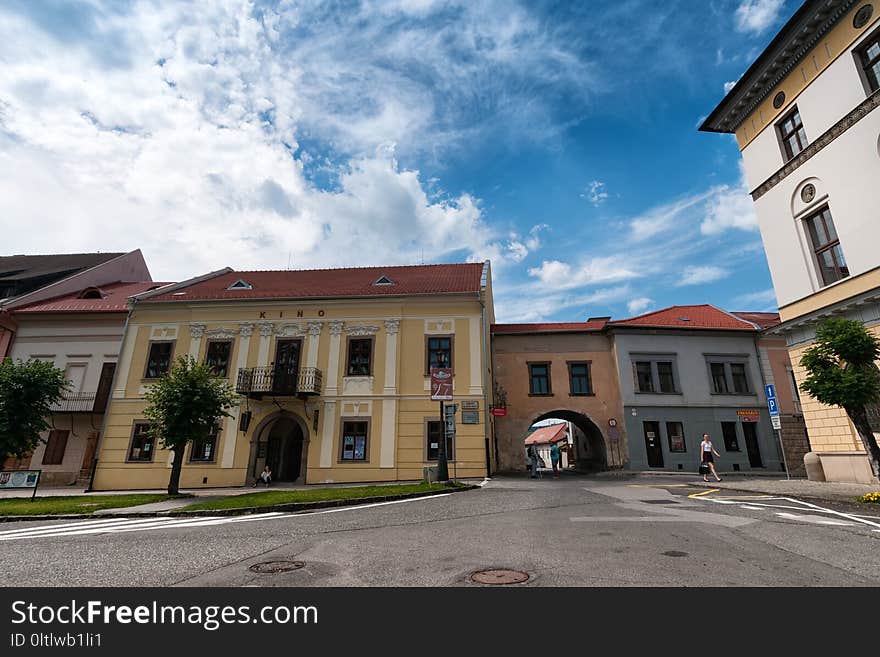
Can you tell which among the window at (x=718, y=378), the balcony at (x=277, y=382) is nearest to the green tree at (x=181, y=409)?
the balcony at (x=277, y=382)

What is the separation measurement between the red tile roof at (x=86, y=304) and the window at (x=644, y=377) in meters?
27.8

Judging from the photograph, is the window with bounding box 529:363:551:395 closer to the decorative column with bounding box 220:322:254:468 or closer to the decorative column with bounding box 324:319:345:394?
the decorative column with bounding box 324:319:345:394

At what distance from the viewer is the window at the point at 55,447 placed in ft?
74.6

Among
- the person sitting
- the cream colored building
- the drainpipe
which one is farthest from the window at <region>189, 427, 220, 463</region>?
the cream colored building

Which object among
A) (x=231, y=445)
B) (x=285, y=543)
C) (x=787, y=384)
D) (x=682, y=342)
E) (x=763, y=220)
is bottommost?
(x=285, y=543)

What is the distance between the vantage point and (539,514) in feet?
29.5

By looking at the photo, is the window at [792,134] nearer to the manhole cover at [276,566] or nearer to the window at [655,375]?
the window at [655,375]

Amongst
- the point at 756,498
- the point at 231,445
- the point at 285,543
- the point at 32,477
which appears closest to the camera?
the point at 285,543

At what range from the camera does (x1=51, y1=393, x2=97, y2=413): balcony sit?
22.6 m

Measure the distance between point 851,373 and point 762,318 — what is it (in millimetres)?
19745

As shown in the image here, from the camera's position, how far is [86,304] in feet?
83.0
